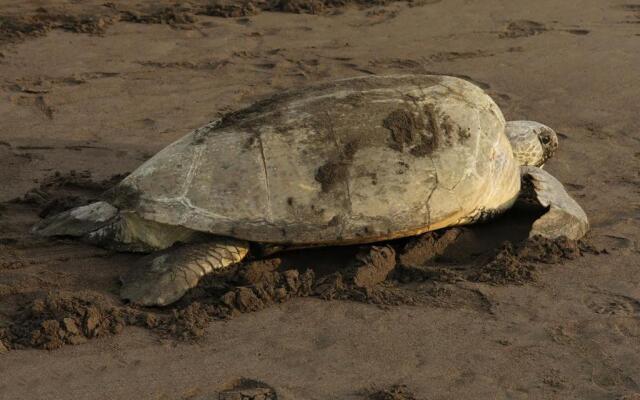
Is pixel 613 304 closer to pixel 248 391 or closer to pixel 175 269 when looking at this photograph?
pixel 248 391

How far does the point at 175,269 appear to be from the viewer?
431 centimetres

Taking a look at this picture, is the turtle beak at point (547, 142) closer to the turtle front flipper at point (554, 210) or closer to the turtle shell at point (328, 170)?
the turtle front flipper at point (554, 210)

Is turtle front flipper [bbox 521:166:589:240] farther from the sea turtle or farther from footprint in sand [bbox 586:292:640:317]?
footprint in sand [bbox 586:292:640:317]

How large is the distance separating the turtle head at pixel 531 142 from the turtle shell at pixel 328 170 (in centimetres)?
74

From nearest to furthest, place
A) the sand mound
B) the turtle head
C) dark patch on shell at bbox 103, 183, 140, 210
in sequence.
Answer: the sand mound → dark patch on shell at bbox 103, 183, 140, 210 → the turtle head

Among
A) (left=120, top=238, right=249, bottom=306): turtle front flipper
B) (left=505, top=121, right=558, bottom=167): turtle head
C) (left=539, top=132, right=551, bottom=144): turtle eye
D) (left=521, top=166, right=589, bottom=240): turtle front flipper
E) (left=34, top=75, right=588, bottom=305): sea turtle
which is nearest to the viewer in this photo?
(left=120, top=238, right=249, bottom=306): turtle front flipper

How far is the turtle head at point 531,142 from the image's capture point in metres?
5.62

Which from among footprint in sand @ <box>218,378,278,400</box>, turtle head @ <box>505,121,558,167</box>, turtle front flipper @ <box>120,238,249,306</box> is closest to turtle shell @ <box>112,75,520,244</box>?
turtle front flipper @ <box>120,238,249,306</box>

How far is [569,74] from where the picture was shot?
7891 millimetres

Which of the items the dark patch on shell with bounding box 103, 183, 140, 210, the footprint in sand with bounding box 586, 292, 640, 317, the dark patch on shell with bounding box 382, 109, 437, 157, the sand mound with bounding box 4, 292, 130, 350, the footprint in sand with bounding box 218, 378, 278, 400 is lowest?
the footprint in sand with bounding box 218, 378, 278, 400

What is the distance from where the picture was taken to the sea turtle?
448cm

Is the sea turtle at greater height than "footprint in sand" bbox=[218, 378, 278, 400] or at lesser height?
greater

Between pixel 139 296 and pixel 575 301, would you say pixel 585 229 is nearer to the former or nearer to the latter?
pixel 575 301

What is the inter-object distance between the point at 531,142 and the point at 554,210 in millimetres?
821
